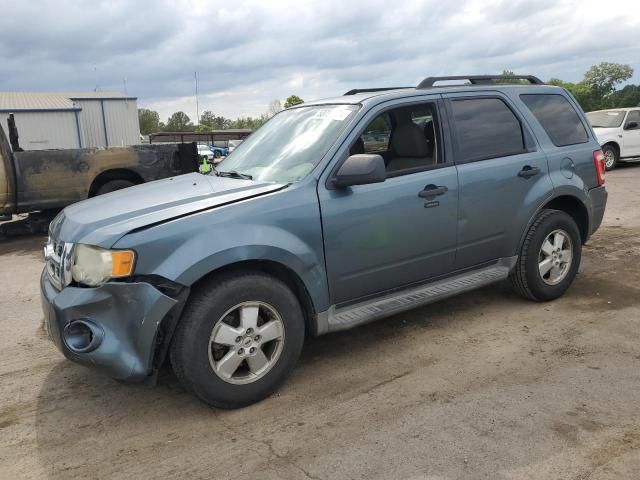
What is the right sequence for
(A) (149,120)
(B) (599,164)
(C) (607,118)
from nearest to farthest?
(B) (599,164) → (C) (607,118) → (A) (149,120)

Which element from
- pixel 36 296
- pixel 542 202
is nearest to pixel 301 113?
pixel 542 202

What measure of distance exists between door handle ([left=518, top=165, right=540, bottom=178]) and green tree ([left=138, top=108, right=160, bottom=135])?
93915 millimetres

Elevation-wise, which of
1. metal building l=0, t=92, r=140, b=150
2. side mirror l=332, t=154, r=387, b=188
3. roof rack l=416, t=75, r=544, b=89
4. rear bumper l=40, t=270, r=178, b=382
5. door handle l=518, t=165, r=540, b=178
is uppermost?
metal building l=0, t=92, r=140, b=150

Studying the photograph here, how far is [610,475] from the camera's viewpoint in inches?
98.7

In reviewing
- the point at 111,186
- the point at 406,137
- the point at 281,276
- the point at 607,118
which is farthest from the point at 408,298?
the point at 607,118

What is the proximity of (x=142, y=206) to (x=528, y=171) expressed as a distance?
298 centimetres

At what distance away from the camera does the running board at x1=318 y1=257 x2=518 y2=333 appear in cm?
354

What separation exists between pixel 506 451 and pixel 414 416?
0.53m

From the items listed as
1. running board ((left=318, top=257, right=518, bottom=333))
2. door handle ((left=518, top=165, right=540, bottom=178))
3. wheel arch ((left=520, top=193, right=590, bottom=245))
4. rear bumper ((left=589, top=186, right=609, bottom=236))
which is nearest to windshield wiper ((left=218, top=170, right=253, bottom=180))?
running board ((left=318, top=257, right=518, bottom=333))

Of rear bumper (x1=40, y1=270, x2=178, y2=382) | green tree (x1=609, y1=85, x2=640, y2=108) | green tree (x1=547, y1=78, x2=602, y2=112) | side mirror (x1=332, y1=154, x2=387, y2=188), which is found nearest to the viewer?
rear bumper (x1=40, y1=270, x2=178, y2=382)

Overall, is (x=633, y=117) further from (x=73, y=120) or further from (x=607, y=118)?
(x=73, y=120)

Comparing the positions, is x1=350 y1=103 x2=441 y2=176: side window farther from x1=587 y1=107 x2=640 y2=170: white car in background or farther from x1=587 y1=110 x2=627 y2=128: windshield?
x1=587 y1=110 x2=627 y2=128: windshield

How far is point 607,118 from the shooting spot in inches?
613

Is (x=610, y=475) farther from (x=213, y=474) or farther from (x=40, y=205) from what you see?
(x=40, y=205)
